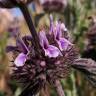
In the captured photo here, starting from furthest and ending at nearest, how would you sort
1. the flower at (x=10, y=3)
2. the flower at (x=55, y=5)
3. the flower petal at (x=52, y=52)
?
the flower at (x=55, y=5)
the flower petal at (x=52, y=52)
the flower at (x=10, y=3)

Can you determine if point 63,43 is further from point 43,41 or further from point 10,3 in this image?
point 10,3

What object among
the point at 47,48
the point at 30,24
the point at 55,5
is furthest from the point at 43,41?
the point at 55,5

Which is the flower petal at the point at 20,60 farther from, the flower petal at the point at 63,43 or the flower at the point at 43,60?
the flower petal at the point at 63,43

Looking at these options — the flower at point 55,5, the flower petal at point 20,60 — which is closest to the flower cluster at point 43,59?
the flower petal at point 20,60

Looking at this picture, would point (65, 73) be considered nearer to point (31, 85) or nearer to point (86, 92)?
point (31, 85)

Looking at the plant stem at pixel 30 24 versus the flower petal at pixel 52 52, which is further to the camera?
the flower petal at pixel 52 52

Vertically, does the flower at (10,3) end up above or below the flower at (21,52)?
above

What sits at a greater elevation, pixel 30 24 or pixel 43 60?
pixel 30 24

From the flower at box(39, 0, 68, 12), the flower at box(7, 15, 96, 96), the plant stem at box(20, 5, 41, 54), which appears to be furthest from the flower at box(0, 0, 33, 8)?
the flower at box(39, 0, 68, 12)
